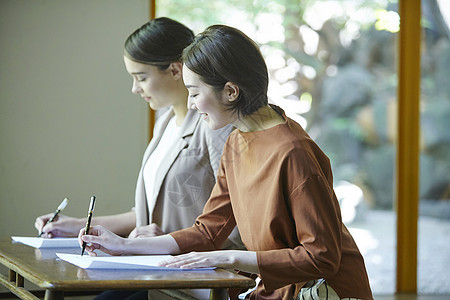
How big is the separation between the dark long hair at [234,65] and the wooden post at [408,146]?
9.80 ft

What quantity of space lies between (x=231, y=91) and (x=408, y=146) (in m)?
3.07

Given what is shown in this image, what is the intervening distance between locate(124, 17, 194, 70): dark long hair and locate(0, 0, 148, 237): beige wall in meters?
1.78

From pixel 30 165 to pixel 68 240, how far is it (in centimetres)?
198

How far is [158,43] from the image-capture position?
7.57 feet

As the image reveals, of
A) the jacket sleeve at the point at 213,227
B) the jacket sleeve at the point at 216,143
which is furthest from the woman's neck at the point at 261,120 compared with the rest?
the jacket sleeve at the point at 216,143

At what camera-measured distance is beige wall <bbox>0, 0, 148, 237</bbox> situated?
3.97m

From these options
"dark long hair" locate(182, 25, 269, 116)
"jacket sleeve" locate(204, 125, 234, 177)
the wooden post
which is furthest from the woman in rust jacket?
the wooden post

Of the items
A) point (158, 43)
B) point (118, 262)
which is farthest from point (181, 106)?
point (118, 262)

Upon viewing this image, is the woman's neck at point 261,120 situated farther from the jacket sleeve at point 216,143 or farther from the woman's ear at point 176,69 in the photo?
the woman's ear at point 176,69

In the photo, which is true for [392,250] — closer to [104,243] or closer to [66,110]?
[66,110]

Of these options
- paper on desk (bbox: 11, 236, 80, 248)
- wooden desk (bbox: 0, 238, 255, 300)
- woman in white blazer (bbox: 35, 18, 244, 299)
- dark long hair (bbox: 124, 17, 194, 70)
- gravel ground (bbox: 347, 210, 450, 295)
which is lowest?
gravel ground (bbox: 347, 210, 450, 295)

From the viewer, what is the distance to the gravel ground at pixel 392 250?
14.9 feet

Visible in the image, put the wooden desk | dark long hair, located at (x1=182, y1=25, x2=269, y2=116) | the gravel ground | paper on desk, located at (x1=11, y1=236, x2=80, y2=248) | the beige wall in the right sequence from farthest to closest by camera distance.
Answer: the gravel ground
the beige wall
paper on desk, located at (x1=11, y1=236, x2=80, y2=248)
dark long hair, located at (x1=182, y1=25, x2=269, y2=116)
the wooden desk

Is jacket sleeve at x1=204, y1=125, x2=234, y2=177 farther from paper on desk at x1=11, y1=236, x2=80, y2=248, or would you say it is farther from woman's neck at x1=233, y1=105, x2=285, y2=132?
paper on desk at x1=11, y1=236, x2=80, y2=248
